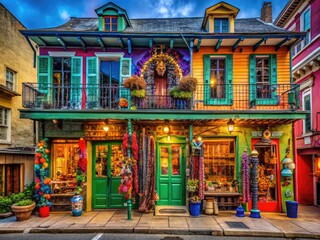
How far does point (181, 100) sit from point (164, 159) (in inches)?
100

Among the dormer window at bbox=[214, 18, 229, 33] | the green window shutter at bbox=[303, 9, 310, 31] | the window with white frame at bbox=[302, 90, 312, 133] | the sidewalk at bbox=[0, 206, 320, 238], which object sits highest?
the green window shutter at bbox=[303, 9, 310, 31]

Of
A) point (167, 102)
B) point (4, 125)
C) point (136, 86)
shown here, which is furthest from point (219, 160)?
point (4, 125)

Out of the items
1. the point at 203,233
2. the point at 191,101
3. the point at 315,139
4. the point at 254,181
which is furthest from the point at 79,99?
the point at 315,139

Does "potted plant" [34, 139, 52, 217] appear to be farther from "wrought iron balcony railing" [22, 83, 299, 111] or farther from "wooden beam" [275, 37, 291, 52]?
"wooden beam" [275, 37, 291, 52]

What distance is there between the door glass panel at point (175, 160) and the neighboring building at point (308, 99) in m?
5.46

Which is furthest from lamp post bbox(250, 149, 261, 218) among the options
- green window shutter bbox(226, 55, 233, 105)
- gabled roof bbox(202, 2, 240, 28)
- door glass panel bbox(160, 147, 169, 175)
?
gabled roof bbox(202, 2, 240, 28)

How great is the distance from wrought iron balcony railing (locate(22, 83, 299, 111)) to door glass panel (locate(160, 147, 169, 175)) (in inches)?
69.5

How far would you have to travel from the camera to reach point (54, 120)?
9.79 m

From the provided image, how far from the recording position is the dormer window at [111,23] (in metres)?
11.0

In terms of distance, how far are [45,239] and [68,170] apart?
149 inches

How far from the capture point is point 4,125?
44.1 feet

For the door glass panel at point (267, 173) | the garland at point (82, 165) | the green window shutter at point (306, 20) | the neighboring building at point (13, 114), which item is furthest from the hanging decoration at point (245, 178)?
the neighboring building at point (13, 114)

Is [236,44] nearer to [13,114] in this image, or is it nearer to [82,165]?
[82,165]

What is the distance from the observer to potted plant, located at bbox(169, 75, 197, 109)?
31.7 feet
